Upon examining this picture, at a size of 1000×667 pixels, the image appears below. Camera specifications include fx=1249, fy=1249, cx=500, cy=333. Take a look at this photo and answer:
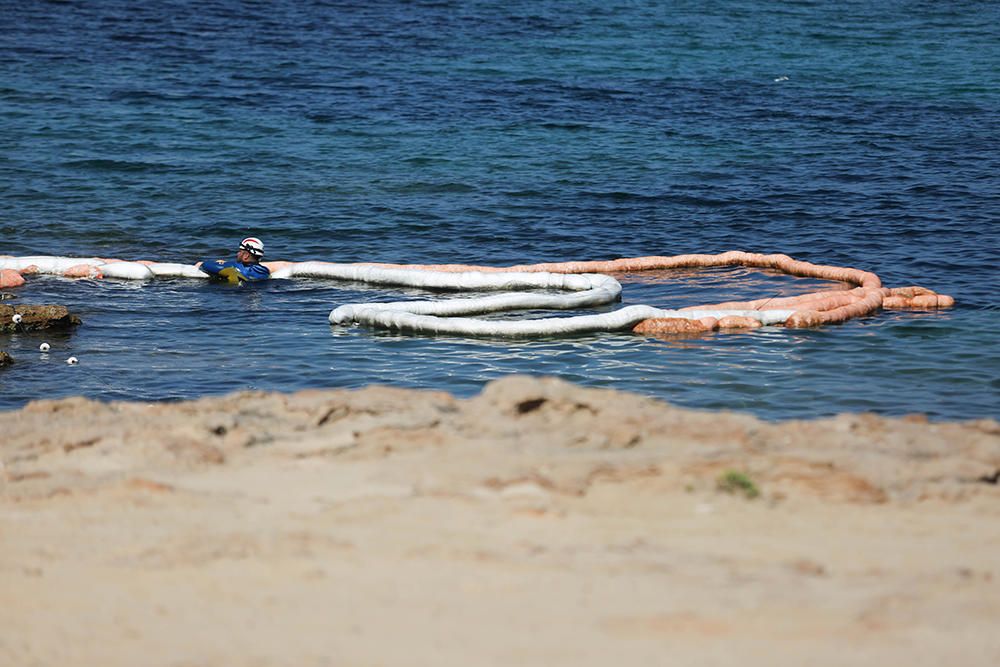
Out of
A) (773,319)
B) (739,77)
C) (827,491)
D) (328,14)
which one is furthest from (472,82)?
(827,491)

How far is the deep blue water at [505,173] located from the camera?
13.5 m

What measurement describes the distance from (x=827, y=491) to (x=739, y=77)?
1101 inches

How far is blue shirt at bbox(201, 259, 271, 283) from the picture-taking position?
17516mm

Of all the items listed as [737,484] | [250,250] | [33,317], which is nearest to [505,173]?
[250,250]

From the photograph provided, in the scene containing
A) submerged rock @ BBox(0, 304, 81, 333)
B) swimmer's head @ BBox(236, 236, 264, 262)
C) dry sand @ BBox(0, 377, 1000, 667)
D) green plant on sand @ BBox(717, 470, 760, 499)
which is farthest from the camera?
swimmer's head @ BBox(236, 236, 264, 262)

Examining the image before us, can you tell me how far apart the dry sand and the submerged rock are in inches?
281

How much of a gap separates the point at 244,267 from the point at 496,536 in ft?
40.9

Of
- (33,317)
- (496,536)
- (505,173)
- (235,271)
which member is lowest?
(33,317)

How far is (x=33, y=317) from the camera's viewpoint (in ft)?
47.6

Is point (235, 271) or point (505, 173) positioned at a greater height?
point (505, 173)

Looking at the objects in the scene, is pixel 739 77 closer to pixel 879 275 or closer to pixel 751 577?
pixel 879 275

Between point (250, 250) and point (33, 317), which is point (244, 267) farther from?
point (33, 317)

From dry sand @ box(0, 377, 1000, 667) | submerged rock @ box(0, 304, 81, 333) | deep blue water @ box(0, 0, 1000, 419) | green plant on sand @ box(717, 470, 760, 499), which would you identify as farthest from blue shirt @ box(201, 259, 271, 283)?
green plant on sand @ box(717, 470, 760, 499)

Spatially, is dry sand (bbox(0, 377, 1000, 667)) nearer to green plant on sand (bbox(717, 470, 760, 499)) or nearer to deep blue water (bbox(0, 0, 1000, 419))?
green plant on sand (bbox(717, 470, 760, 499))
